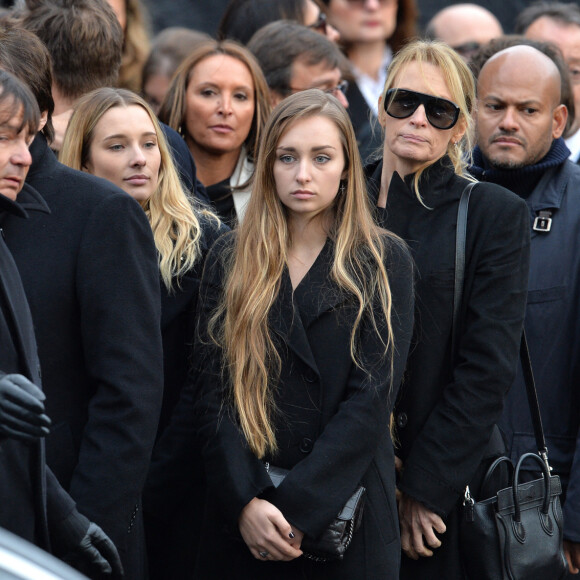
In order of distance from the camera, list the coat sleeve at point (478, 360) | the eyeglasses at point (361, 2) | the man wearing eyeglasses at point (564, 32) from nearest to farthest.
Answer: the coat sleeve at point (478, 360), the man wearing eyeglasses at point (564, 32), the eyeglasses at point (361, 2)

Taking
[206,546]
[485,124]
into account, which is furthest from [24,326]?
[485,124]

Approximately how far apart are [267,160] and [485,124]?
42.8 inches

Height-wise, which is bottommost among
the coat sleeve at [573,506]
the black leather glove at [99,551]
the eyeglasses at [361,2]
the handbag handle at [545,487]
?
the coat sleeve at [573,506]

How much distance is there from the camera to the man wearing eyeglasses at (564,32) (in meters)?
5.54

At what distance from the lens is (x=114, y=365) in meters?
2.82

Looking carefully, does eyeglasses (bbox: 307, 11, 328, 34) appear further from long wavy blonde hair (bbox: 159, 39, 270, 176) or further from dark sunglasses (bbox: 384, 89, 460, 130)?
dark sunglasses (bbox: 384, 89, 460, 130)

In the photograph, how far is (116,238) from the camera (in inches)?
112

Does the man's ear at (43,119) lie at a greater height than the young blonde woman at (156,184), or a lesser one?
greater

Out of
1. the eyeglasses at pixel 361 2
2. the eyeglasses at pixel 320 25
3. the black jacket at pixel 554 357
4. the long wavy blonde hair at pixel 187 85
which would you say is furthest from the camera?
the eyeglasses at pixel 361 2

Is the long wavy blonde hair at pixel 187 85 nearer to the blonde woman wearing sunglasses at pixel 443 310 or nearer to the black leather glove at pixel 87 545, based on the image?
the blonde woman wearing sunglasses at pixel 443 310

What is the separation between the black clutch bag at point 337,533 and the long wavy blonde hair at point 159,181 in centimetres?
87

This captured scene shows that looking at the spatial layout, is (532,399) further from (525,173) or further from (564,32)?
(564,32)

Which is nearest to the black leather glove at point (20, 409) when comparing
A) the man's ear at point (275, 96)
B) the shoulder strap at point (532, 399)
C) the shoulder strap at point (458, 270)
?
the shoulder strap at point (458, 270)

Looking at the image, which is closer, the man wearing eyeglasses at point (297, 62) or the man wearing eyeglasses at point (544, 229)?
the man wearing eyeglasses at point (544, 229)
